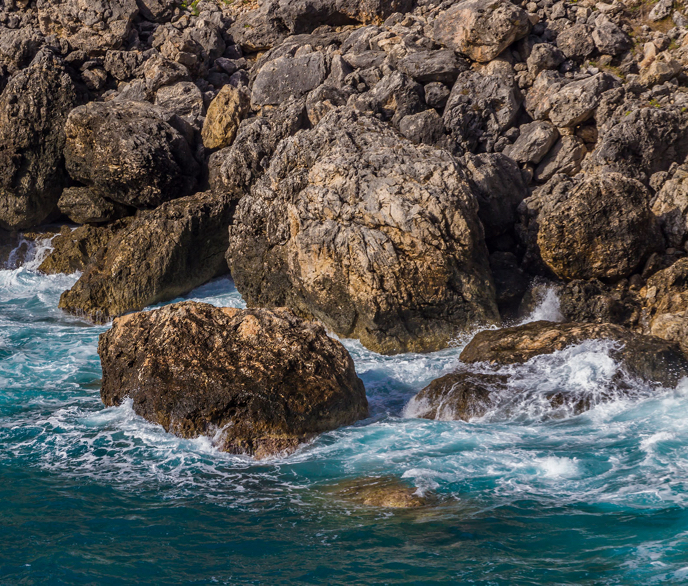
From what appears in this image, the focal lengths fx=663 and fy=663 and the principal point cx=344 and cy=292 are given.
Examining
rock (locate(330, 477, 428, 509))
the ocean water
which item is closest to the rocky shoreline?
the ocean water

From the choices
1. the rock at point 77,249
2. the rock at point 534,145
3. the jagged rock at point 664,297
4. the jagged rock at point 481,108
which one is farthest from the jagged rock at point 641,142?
the rock at point 77,249

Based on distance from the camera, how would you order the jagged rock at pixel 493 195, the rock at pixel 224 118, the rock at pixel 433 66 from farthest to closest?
the rock at pixel 224 118, the rock at pixel 433 66, the jagged rock at pixel 493 195

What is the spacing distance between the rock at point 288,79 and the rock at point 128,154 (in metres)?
2.91

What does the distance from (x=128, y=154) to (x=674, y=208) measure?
1363 centimetres

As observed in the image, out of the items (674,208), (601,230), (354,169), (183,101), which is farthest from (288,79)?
(674,208)

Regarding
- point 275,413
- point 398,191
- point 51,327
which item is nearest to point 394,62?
point 398,191

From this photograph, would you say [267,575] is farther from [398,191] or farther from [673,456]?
[398,191]

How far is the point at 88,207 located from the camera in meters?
19.1

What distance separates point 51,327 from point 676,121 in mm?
15545

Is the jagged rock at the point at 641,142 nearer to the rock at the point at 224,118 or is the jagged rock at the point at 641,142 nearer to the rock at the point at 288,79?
the rock at the point at 288,79

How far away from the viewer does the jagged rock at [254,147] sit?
682 inches

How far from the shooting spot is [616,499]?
7020mm

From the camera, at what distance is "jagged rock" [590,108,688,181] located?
622 inches

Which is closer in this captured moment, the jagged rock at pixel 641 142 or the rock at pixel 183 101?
the jagged rock at pixel 641 142
